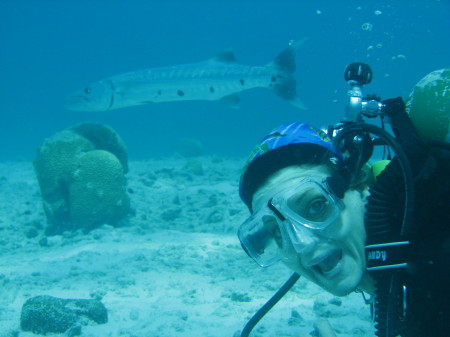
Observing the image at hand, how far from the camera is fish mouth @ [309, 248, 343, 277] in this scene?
72.4 inches

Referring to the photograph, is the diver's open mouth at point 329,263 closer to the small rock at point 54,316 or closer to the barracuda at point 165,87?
the small rock at point 54,316

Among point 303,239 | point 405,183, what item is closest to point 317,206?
point 303,239

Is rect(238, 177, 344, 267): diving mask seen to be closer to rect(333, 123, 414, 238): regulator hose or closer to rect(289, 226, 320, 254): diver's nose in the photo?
rect(289, 226, 320, 254): diver's nose

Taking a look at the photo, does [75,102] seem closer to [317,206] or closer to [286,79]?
[286,79]

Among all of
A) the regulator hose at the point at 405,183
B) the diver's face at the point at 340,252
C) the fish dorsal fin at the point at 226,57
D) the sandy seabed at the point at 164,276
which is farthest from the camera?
the fish dorsal fin at the point at 226,57

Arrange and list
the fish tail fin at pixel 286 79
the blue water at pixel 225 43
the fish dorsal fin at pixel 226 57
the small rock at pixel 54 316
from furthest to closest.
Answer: the blue water at pixel 225 43 → the fish dorsal fin at pixel 226 57 → the fish tail fin at pixel 286 79 → the small rock at pixel 54 316

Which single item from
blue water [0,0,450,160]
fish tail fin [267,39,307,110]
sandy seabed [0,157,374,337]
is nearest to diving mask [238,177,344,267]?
sandy seabed [0,157,374,337]

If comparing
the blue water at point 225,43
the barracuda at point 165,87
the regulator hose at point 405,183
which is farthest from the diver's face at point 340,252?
the blue water at point 225,43

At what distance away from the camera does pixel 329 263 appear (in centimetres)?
188

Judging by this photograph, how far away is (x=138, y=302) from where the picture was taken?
4.71 m

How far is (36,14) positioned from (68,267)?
94264mm

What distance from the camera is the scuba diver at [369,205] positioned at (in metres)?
1.44

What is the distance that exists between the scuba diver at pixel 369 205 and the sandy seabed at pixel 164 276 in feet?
5.17

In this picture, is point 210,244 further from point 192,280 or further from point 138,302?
point 138,302
